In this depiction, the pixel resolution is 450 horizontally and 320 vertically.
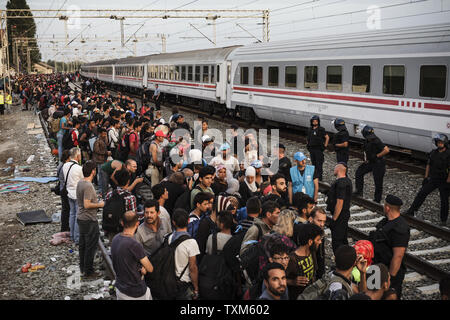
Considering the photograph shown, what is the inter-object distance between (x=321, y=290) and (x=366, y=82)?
1069cm

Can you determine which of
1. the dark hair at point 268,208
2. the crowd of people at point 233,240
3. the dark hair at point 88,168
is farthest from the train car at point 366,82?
the dark hair at point 88,168

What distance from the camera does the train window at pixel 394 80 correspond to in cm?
1254

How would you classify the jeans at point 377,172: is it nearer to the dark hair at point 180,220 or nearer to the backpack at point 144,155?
the backpack at point 144,155

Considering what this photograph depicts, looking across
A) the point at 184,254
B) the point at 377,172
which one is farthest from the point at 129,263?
the point at 377,172

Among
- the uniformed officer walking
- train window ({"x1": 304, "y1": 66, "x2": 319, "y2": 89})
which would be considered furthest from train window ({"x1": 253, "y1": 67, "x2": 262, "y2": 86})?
the uniformed officer walking

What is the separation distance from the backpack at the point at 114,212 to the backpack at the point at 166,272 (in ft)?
4.85

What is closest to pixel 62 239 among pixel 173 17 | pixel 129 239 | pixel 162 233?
pixel 162 233

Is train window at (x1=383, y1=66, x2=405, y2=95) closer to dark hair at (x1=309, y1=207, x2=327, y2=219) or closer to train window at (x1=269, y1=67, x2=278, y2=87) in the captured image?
train window at (x1=269, y1=67, x2=278, y2=87)

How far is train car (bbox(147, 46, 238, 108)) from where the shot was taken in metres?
23.6

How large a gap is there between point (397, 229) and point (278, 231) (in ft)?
4.23

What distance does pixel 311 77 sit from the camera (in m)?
16.3

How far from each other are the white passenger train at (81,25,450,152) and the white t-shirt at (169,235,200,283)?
338 inches

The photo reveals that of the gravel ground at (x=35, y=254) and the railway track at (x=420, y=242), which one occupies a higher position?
the railway track at (x=420, y=242)
